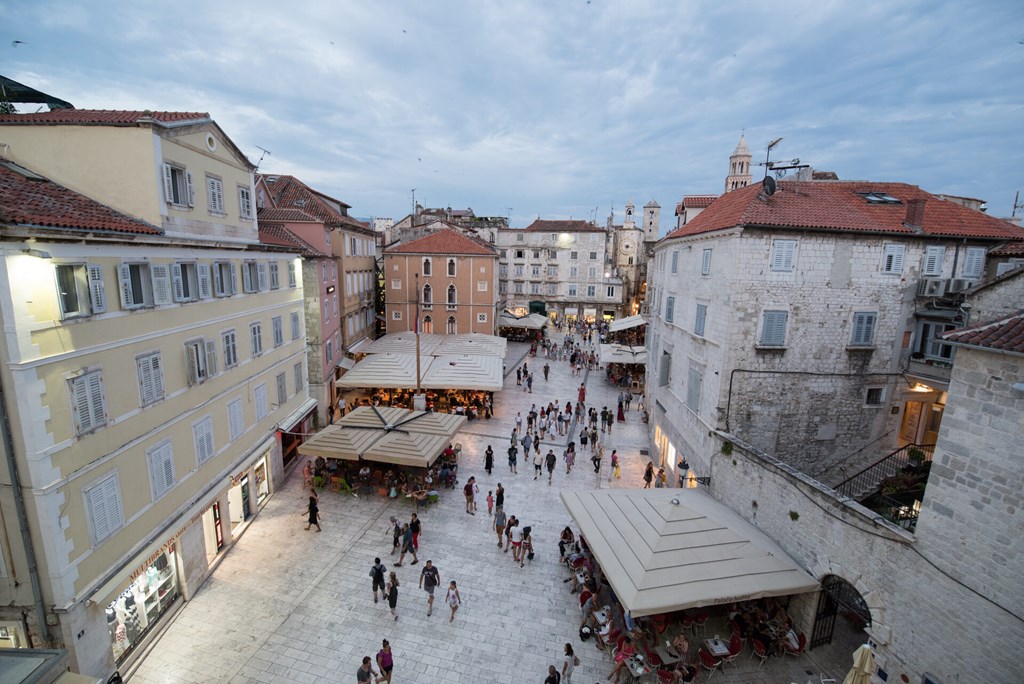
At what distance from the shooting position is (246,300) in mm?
15266

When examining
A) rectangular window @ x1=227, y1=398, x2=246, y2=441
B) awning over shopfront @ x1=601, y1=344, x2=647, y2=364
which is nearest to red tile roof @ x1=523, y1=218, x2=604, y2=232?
awning over shopfront @ x1=601, y1=344, x2=647, y2=364

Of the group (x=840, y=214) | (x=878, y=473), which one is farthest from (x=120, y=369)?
(x=878, y=473)

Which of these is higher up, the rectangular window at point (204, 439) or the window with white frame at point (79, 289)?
the window with white frame at point (79, 289)

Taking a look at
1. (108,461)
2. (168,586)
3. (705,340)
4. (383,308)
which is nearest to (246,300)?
(108,461)

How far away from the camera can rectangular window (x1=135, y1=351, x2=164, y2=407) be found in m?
10.4

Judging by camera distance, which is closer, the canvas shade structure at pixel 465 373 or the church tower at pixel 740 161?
the canvas shade structure at pixel 465 373

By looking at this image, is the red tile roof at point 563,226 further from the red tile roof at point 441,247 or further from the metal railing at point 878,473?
the metal railing at point 878,473

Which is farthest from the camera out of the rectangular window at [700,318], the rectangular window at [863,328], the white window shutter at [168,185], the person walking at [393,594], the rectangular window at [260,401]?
the rectangular window at [700,318]

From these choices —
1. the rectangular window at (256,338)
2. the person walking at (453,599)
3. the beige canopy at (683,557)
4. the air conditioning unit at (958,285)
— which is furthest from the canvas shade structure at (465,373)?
the air conditioning unit at (958,285)

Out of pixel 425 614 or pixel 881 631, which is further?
pixel 425 614

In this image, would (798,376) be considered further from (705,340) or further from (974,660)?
(974,660)

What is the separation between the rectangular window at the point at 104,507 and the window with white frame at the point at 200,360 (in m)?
3.18

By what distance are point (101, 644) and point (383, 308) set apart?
1254 inches

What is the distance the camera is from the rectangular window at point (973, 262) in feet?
49.9
